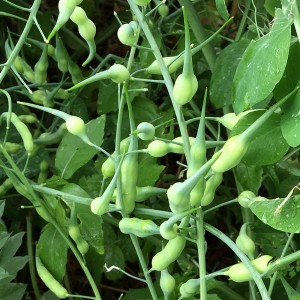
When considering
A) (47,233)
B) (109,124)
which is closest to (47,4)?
(109,124)

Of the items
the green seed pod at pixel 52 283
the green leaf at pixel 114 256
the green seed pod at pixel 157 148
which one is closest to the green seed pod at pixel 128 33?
the green seed pod at pixel 157 148

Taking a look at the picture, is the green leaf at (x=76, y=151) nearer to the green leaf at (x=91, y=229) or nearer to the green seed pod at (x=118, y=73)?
the green leaf at (x=91, y=229)

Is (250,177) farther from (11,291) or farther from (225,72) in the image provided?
(11,291)

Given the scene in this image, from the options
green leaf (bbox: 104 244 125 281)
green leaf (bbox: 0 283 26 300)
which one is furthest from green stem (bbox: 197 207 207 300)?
green leaf (bbox: 104 244 125 281)

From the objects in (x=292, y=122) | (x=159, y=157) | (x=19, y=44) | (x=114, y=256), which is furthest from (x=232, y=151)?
(x=114, y=256)

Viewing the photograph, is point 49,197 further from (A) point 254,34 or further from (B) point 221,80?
(A) point 254,34
